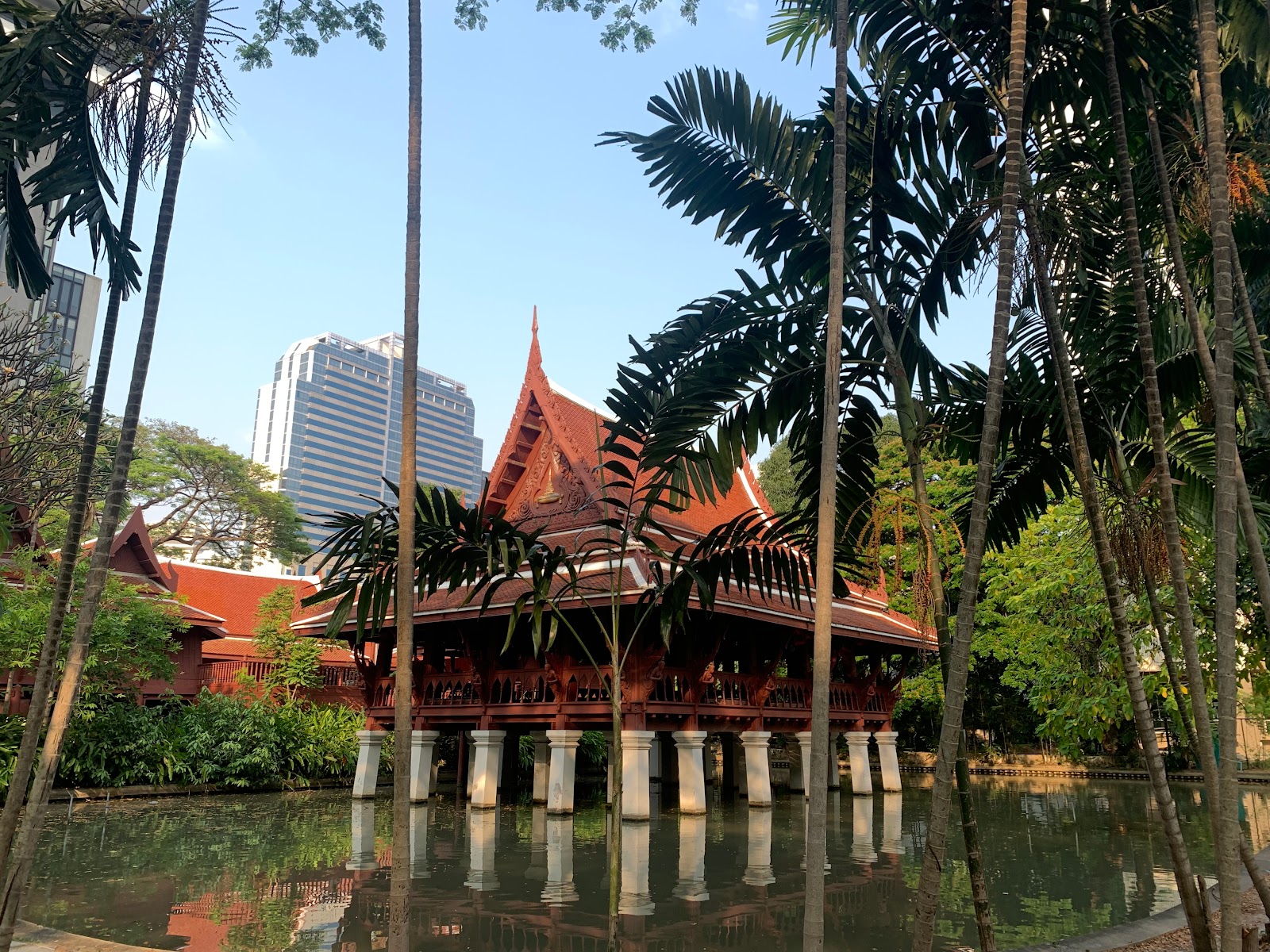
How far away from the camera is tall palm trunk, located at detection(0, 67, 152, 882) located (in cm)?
470

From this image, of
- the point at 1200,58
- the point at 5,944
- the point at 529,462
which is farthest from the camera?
the point at 529,462

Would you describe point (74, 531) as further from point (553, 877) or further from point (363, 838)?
point (363, 838)

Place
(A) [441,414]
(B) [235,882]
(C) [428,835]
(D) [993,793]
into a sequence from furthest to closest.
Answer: (A) [441,414] < (D) [993,793] < (C) [428,835] < (B) [235,882]

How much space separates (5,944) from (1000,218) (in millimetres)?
5890

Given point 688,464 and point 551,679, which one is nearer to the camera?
point 688,464

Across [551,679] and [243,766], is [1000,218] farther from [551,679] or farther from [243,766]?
[243,766]

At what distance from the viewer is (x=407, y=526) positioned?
4.76m

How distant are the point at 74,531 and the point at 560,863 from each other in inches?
281

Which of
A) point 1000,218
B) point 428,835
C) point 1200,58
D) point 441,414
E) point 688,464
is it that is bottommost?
point 428,835

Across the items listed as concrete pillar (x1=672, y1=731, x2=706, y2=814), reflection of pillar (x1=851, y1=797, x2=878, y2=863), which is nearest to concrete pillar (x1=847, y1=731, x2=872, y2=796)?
reflection of pillar (x1=851, y1=797, x2=878, y2=863)

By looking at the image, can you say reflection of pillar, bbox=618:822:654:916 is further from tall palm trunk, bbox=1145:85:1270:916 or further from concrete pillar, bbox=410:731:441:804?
concrete pillar, bbox=410:731:441:804

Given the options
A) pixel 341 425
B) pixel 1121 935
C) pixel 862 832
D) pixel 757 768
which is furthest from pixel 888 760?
pixel 341 425

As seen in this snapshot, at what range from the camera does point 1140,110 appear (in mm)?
6254

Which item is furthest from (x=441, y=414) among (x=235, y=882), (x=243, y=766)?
(x=235, y=882)
